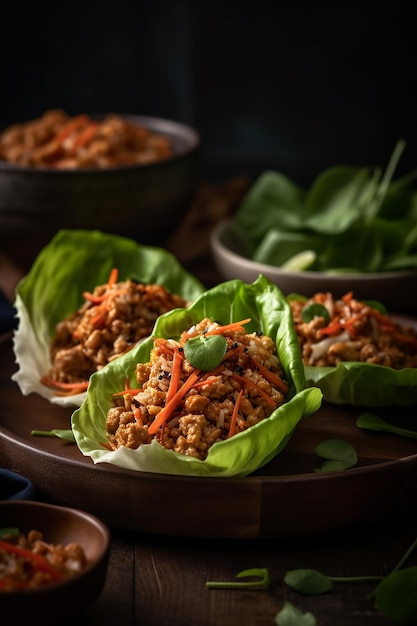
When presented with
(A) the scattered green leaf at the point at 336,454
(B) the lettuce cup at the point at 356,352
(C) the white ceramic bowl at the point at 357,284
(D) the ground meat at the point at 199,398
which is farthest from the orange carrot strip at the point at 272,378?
(C) the white ceramic bowl at the point at 357,284

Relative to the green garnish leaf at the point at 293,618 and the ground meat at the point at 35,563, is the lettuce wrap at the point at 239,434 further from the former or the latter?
the green garnish leaf at the point at 293,618

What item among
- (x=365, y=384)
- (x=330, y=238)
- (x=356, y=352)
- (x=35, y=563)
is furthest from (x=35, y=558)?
(x=330, y=238)

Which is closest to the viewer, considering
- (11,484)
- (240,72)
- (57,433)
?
(11,484)

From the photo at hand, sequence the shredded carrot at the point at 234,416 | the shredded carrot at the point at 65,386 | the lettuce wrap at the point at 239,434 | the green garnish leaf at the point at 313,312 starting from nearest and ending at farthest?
the lettuce wrap at the point at 239,434 → the shredded carrot at the point at 234,416 → the shredded carrot at the point at 65,386 → the green garnish leaf at the point at 313,312

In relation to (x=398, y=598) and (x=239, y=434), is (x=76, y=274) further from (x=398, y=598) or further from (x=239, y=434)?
(x=398, y=598)

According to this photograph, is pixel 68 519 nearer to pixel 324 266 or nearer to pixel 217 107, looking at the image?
pixel 324 266

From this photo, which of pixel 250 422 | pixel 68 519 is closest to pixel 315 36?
pixel 250 422
